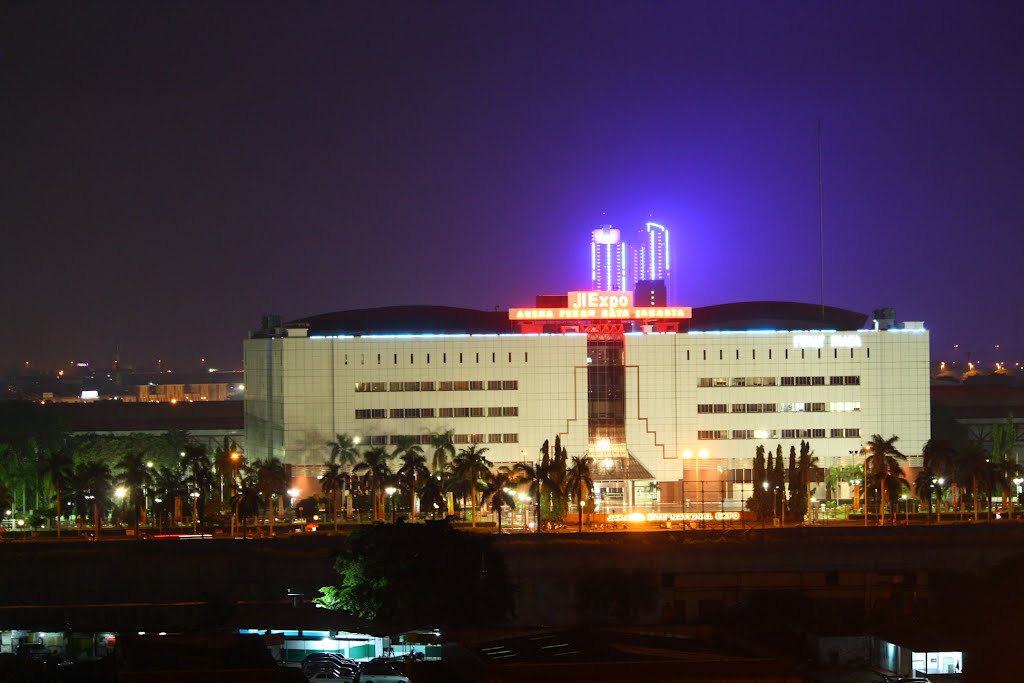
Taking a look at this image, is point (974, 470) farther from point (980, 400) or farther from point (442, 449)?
point (980, 400)

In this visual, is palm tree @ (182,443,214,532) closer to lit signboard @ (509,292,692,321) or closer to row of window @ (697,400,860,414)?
lit signboard @ (509,292,692,321)

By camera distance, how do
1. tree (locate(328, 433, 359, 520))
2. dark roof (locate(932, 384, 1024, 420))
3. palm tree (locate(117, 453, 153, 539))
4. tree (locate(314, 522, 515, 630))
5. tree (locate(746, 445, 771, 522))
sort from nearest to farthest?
tree (locate(314, 522, 515, 630)) → palm tree (locate(117, 453, 153, 539)) → tree (locate(746, 445, 771, 522)) → tree (locate(328, 433, 359, 520)) → dark roof (locate(932, 384, 1024, 420))

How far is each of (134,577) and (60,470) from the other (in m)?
17.1

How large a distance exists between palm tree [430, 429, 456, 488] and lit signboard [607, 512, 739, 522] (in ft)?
41.1

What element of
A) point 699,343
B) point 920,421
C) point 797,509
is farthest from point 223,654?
point 920,421

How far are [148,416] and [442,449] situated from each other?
245 feet

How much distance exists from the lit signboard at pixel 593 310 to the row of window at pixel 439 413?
23.2 ft

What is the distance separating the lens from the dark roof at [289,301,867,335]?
12100 centimetres

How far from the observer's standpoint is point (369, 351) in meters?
114

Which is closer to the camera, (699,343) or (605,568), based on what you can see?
(605,568)

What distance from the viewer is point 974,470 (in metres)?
95.4

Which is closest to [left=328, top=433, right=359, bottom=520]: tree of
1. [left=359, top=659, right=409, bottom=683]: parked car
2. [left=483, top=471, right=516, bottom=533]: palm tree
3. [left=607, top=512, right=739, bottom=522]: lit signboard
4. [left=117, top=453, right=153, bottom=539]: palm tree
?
[left=117, top=453, right=153, bottom=539]: palm tree

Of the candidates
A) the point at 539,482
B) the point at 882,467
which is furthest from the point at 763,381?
the point at 539,482

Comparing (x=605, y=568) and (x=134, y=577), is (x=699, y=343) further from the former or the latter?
(x=134, y=577)
